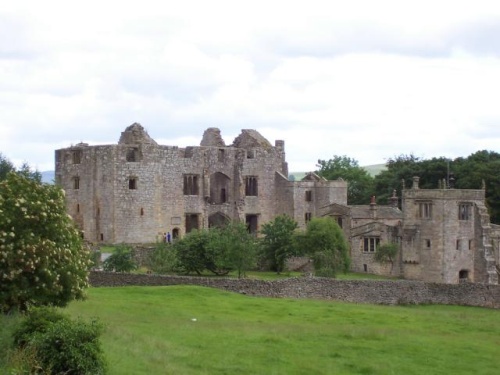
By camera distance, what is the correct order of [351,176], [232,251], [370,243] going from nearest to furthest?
[232,251]
[370,243]
[351,176]

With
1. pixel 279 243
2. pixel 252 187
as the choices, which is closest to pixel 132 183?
pixel 252 187

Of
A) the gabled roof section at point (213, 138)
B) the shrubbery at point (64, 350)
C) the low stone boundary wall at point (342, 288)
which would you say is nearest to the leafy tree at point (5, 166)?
the gabled roof section at point (213, 138)

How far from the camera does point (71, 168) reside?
277 ft

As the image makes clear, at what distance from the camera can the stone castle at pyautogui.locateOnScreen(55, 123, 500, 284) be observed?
7981 centimetres

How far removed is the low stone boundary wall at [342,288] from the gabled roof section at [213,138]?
113 feet

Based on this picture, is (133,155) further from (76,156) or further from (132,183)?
(76,156)

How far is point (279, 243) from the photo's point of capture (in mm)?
75438

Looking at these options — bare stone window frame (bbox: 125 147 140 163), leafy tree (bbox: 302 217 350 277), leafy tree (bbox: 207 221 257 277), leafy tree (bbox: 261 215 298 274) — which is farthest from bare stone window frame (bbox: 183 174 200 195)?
leafy tree (bbox: 207 221 257 277)

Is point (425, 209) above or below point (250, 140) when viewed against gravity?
below

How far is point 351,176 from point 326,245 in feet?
201

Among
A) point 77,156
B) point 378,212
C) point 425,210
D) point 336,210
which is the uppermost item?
point 77,156

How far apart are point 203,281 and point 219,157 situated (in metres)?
34.4

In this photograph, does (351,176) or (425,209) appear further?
(351,176)

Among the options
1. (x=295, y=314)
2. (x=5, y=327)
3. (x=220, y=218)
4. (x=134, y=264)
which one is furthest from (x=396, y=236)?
(x=5, y=327)
